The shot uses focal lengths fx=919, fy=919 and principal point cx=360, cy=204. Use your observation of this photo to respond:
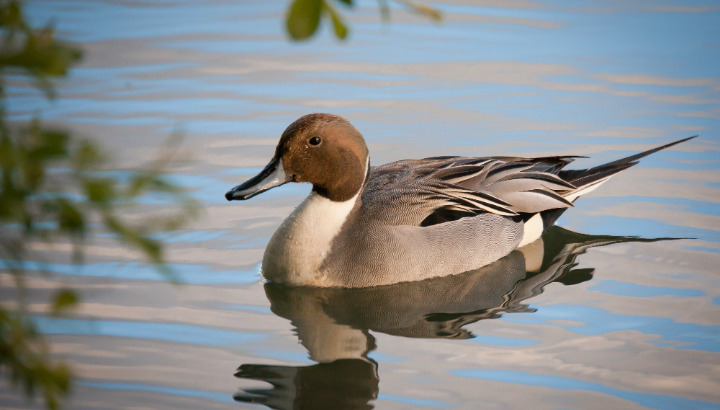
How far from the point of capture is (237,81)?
10352mm

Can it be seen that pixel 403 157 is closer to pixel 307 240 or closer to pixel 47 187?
pixel 307 240

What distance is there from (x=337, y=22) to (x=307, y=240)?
3.91m

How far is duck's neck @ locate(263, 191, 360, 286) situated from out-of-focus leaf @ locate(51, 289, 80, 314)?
3.99 meters

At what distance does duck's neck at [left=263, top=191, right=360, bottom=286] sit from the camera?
5961mm

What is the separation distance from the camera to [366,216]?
609 centimetres

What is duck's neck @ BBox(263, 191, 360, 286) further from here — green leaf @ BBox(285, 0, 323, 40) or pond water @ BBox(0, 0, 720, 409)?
green leaf @ BBox(285, 0, 323, 40)

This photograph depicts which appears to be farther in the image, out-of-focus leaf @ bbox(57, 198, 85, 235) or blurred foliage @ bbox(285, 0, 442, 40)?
blurred foliage @ bbox(285, 0, 442, 40)

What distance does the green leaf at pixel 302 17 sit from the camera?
2.07m

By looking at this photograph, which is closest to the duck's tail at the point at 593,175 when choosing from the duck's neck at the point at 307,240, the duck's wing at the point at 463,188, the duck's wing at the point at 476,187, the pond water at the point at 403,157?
the duck's wing at the point at 476,187

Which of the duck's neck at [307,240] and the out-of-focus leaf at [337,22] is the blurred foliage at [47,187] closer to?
the out-of-focus leaf at [337,22]

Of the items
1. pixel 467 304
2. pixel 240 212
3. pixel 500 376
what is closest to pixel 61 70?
pixel 500 376

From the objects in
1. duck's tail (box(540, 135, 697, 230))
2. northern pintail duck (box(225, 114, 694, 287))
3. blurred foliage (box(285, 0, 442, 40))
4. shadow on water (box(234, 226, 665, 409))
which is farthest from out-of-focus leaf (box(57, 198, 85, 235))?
duck's tail (box(540, 135, 697, 230))

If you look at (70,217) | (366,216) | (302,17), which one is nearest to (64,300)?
(70,217)

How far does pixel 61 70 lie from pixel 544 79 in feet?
28.9
